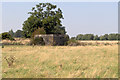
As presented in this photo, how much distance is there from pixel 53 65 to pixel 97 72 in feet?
12.3

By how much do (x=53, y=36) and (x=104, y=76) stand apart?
35524 mm

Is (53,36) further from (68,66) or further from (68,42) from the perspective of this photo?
(68,66)

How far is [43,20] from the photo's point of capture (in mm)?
58812

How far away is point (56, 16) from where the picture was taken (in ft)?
194

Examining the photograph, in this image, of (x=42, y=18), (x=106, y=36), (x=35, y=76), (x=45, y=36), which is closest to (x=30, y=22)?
(x=42, y=18)

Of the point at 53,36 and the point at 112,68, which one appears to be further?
the point at 53,36

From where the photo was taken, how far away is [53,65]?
15.5 meters

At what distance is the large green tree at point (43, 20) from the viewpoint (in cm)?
5878

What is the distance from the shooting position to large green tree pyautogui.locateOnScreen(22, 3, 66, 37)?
58781 mm

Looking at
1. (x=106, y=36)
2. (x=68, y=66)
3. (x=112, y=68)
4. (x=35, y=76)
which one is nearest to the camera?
(x=35, y=76)

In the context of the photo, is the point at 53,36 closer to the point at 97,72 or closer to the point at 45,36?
the point at 45,36

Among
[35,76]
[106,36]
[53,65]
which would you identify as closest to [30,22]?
[53,65]

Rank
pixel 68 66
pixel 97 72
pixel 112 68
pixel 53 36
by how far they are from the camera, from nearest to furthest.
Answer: pixel 97 72 < pixel 112 68 < pixel 68 66 < pixel 53 36

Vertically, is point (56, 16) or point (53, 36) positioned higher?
point (56, 16)
